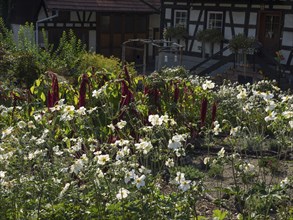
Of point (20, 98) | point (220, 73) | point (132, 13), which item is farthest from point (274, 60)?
point (20, 98)

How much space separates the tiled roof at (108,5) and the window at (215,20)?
476 cm

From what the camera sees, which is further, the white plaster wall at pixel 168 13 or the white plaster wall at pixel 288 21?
the white plaster wall at pixel 168 13

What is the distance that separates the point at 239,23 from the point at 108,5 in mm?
6345

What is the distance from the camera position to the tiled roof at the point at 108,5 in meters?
19.0

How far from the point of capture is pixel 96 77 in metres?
6.43

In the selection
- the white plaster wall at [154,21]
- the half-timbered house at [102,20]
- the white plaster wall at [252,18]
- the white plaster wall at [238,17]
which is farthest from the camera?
the white plaster wall at [154,21]

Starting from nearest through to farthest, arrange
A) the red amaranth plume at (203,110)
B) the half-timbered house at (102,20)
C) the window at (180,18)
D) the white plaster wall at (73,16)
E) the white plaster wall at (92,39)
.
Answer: the red amaranth plume at (203,110)
the window at (180,18)
the half-timbered house at (102,20)
the white plaster wall at (73,16)
the white plaster wall at (92,39)

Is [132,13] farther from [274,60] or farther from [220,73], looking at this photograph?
[274,60]

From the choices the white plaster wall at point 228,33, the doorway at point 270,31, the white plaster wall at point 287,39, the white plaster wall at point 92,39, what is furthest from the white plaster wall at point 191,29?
the white plaster wall at point 92,39

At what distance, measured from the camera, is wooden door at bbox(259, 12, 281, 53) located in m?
16.1

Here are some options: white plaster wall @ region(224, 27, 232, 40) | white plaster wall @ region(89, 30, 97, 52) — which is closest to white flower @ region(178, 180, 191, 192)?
white plaster wall @ region(224, 27, 232, 40)

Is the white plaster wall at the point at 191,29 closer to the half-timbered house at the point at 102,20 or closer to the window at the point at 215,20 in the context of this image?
the window at the point at 215,20

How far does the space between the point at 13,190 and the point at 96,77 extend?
3.56 m

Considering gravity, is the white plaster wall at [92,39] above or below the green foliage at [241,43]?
below
